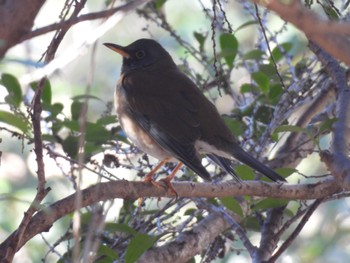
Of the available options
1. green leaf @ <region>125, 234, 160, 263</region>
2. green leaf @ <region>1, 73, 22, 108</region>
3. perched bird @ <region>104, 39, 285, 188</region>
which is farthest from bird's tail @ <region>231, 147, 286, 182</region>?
green leaf @ <region>1, 73, 22, 108</region>

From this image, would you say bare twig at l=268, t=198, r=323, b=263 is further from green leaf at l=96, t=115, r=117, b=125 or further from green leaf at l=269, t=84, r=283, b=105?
green leaf at l=96, t=115, r=117, b=125

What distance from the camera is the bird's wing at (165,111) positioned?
5.60 meters

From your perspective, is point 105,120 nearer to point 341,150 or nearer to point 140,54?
point 140,54

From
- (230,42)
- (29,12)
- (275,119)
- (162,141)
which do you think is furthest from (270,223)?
(29,12)

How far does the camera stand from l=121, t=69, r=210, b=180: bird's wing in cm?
560

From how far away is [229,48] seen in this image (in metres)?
5.72

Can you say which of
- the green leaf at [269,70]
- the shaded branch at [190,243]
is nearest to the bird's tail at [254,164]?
the shaded branch at [190,243]

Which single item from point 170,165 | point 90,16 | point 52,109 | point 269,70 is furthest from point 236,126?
point 90,16

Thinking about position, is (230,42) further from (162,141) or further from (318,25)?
(318,25)

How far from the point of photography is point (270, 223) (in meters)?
5.00

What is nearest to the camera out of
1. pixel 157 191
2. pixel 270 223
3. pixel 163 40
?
pixel 157 191

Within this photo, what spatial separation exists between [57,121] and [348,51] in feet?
11.2

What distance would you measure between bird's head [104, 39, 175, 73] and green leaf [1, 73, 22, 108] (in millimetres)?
2571

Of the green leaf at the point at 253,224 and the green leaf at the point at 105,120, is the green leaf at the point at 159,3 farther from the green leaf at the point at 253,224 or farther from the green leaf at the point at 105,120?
the green leaf at the point at 253,224
